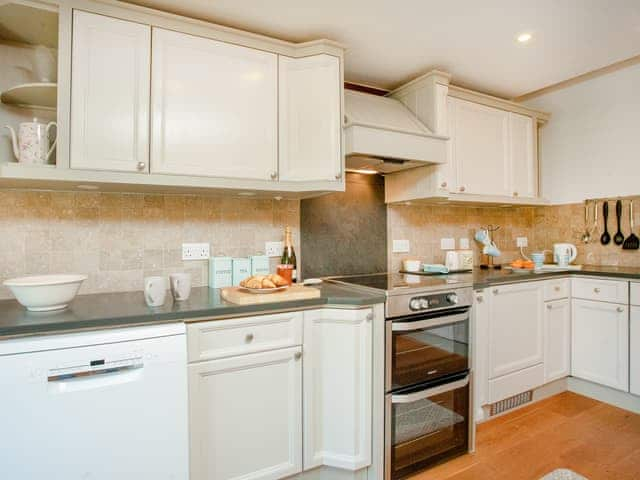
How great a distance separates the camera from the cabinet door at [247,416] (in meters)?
1.46

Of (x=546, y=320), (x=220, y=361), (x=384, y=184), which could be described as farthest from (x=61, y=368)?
(x=546, y=320)

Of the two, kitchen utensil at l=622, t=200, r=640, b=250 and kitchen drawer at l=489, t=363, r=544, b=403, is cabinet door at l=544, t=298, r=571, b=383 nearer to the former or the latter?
kitchen drawer at l=489, t=363, r=544, b=403

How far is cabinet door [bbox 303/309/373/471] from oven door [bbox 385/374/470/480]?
15 centimetres

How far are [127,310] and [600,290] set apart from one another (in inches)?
115

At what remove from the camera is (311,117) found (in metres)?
1.95

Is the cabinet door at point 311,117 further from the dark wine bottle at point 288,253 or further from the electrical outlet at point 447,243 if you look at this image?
the electrical outlet at point 447,243

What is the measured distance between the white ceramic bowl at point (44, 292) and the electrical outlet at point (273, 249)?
39.1 inches

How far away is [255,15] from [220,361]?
1635mm

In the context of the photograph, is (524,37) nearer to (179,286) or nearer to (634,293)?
(634,293)

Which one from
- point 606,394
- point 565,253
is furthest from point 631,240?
point 606,394

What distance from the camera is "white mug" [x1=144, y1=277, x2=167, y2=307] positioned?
149cm

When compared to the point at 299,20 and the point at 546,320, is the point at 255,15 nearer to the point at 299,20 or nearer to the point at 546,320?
the point at 299,20

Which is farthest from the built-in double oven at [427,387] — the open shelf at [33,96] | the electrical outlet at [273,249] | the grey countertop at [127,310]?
A: the open shelf at [33,96]

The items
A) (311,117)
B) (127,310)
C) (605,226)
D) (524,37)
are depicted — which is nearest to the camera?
(127,310)
